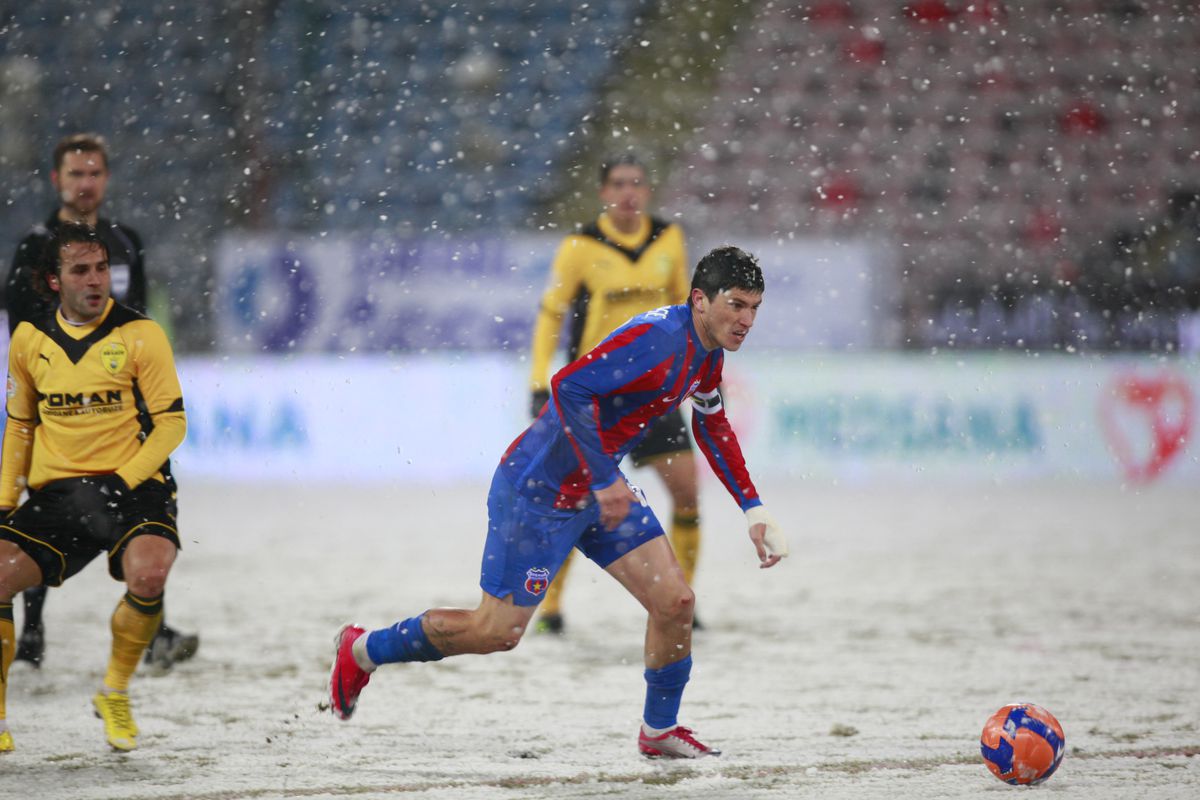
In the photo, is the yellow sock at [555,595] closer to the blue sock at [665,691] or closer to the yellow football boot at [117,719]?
the blue sock at [665,691]

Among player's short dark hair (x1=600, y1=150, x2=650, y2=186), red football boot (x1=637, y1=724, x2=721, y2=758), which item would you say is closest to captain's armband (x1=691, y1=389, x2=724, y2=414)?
Result: red football boot (x1=637, y1=724, x2=721, y2=758)

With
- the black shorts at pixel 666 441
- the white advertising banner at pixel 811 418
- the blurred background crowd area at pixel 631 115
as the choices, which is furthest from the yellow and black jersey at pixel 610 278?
the blurred background crowd area at pixel 631 115

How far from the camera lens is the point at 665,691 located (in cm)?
445

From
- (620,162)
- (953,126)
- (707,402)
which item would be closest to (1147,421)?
(953,126)

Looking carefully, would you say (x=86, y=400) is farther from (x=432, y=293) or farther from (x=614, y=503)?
(x=432, y=293)

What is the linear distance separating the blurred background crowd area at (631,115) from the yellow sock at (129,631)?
41.7 ft

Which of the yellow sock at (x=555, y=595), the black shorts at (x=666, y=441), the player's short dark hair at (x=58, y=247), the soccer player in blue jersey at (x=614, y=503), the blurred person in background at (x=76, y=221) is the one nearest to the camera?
the soccer player in blue jersey at (x=614, y=503)

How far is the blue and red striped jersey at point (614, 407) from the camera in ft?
13.8

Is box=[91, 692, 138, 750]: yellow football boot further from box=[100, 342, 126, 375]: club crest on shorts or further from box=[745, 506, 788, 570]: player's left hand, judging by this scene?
box=[745, 506, 788, 570]: player's left hand

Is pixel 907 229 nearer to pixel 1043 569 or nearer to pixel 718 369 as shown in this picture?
pixel 1043 569

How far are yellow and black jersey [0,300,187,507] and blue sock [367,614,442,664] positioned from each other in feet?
3.03

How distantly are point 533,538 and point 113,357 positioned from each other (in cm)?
152

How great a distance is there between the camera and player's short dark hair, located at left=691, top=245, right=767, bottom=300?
417cm

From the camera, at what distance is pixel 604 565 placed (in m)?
4.45
